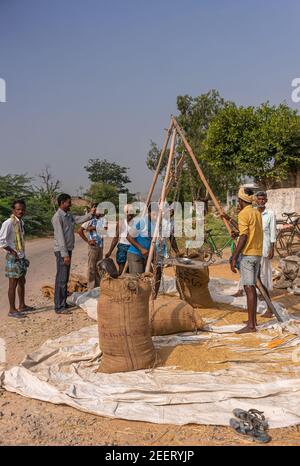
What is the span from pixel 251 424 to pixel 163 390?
2.46 ft

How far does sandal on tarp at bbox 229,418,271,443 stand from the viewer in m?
2.70

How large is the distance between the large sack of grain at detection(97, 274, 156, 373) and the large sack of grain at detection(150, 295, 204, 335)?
2.40 feet

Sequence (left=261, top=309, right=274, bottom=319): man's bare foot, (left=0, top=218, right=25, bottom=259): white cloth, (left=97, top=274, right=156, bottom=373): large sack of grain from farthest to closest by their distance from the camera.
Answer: (left=0, top=218, right=25, bottom=259): white cloth → (left=261, top=309, right=274, bottom=319): man's bare foot → (left=97, top=274, right=156, bottom=373): large sack of grain

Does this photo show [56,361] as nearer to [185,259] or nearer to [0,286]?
[185,259]

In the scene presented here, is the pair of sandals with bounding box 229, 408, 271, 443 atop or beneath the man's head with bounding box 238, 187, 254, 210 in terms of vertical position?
beneath

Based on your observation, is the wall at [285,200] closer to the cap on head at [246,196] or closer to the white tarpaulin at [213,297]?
the white tarpaulin at [213,297]

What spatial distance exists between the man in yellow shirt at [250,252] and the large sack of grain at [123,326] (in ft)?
4.67

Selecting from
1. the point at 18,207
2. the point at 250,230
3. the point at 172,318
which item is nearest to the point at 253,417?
the point at 172,318

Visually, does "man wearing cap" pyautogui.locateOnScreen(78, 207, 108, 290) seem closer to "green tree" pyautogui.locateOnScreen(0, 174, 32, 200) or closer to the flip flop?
the flip flop

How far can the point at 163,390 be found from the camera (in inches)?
129

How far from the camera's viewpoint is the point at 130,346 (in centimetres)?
367

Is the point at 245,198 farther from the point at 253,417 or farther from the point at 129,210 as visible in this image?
the point at 253,417

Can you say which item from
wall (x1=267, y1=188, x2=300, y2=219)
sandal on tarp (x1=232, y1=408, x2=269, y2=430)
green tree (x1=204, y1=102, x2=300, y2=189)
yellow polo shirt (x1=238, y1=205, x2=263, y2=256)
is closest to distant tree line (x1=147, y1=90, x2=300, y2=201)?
green tree (x1=204, y1=102, x2=300, y2=189)

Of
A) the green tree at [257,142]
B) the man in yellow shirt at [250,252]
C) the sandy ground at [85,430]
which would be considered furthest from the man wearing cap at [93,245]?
the green tree at [257,142]
